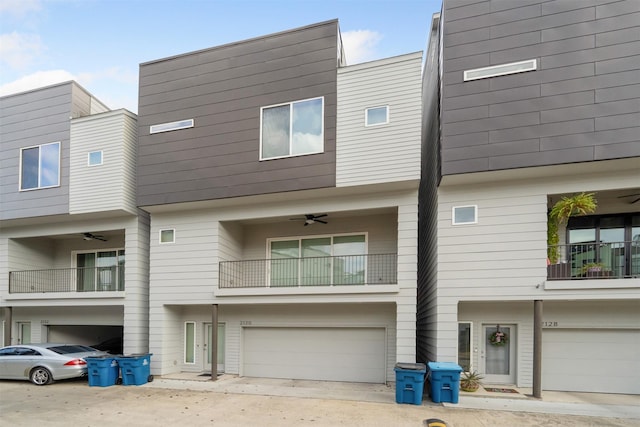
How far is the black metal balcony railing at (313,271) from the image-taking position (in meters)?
10.4

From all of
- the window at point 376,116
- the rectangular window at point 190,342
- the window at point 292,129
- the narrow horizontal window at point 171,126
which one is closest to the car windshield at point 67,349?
the rectangular window at point 190,342

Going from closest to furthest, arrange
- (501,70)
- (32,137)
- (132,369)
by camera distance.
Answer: (501,70) < (132,369) < (32,137)

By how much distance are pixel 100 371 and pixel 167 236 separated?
3806 millimetres

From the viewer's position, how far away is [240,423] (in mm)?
6688

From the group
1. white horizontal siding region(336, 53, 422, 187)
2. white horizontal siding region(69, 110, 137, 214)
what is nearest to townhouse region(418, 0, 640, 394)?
white horizontal siding region(336, 53, 422, 187)

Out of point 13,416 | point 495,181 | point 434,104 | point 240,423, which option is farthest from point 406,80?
point 13,416

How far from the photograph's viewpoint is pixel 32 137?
12.0 meters

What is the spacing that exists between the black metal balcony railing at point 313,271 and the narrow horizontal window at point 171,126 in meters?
3.93

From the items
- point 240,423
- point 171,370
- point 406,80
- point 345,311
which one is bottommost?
point 171,370

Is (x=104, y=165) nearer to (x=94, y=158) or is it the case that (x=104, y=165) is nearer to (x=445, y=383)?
(x=94, y=158)

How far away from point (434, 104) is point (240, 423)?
8.82 meters

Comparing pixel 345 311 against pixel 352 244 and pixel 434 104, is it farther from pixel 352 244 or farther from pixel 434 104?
pixel 434 104

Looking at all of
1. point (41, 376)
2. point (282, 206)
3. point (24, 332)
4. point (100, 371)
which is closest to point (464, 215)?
point (282, 206)

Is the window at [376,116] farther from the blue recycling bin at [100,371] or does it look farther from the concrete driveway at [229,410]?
the blue recycling bin at [100,371]
